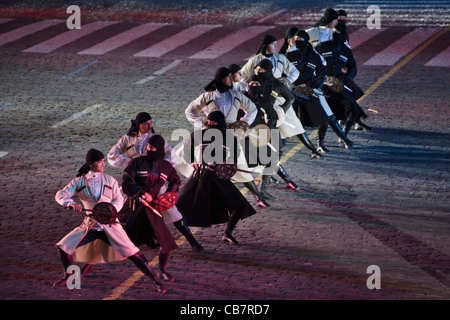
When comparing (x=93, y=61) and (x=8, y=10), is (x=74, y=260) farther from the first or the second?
(x=8, y=10)

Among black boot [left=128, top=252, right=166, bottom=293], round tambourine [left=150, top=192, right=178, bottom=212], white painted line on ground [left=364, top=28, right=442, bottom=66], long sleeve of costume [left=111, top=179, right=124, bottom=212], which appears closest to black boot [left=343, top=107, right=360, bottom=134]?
white painted line on ground [left=364, top=28, right=442, bottom=66]

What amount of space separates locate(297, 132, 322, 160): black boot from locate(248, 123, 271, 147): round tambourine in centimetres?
192

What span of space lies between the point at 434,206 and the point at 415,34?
12997 mm

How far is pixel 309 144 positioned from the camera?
16547mm

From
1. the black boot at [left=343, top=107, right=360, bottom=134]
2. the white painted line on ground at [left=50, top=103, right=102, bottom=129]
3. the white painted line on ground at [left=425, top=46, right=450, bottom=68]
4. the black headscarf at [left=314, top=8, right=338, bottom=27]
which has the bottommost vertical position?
the white painted line on ground at [left=50, top=103, right=102, bottom=129]

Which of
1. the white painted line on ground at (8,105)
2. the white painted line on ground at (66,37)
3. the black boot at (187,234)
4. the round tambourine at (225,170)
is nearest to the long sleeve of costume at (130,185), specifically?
the black boot at (187,234)

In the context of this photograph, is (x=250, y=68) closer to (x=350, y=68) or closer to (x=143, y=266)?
(x=350, y=68)

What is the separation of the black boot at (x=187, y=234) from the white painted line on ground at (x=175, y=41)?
1290 centimetres

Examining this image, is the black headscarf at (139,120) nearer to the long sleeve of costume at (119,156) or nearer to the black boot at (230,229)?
the long sleeve of costume at (119,156)

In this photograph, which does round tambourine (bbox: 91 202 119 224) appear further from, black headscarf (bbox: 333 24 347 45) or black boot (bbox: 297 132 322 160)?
black headscarf (bbox: 333 24 347 45)

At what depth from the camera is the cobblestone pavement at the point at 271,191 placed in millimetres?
11336

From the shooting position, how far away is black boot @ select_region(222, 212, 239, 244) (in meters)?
12.6


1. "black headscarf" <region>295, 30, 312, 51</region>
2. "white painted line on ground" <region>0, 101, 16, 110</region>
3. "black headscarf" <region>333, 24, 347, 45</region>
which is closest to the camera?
"black headscarf" <region>295, 30, 312, 51</region>
